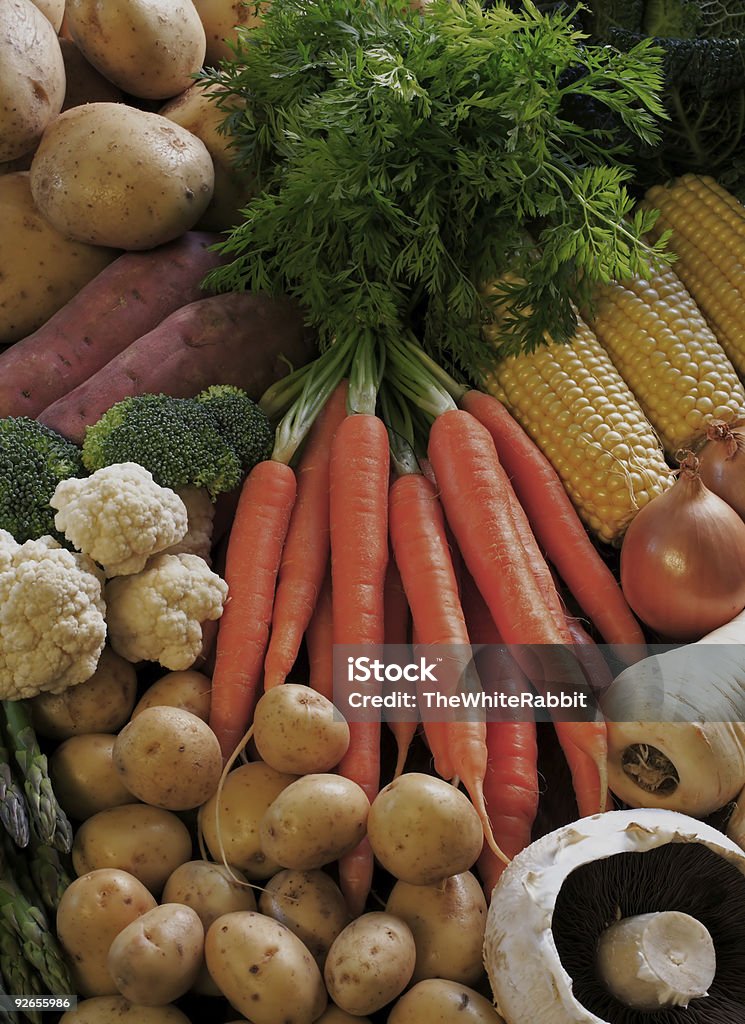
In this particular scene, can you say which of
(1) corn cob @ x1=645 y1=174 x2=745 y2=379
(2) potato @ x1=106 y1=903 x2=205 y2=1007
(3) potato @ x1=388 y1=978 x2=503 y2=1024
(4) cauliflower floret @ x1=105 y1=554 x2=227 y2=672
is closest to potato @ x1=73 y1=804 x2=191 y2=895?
(2) potato @ x1=106 y1=903 x2=205 y2=1007

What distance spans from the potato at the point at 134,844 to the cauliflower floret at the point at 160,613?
25cm

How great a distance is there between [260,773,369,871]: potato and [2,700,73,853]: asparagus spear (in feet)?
0.94

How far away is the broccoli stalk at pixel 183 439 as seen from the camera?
1.56 meters

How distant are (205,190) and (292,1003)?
1598 millimetres

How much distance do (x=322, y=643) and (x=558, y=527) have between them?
0.51 meters

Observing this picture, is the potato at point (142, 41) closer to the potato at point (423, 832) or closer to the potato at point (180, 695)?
the potato at point (180, 695)

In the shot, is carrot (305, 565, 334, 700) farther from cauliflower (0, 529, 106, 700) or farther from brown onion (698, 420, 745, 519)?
brown onion (698, 420, 745, 519)

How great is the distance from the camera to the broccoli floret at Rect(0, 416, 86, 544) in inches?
58.8

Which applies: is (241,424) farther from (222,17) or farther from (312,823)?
(222,17)

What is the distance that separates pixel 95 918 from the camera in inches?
44.4

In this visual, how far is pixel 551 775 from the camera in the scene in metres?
1.51

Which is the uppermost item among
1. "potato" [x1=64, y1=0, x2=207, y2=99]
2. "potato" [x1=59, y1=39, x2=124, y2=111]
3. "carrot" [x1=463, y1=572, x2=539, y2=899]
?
"potato" [x1=64, y1=0, x2=207, y2=99]

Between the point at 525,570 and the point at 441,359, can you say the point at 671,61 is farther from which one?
the point at 525,570

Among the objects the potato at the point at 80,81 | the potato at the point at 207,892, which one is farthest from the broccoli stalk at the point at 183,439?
the potato at the point at 80,81
